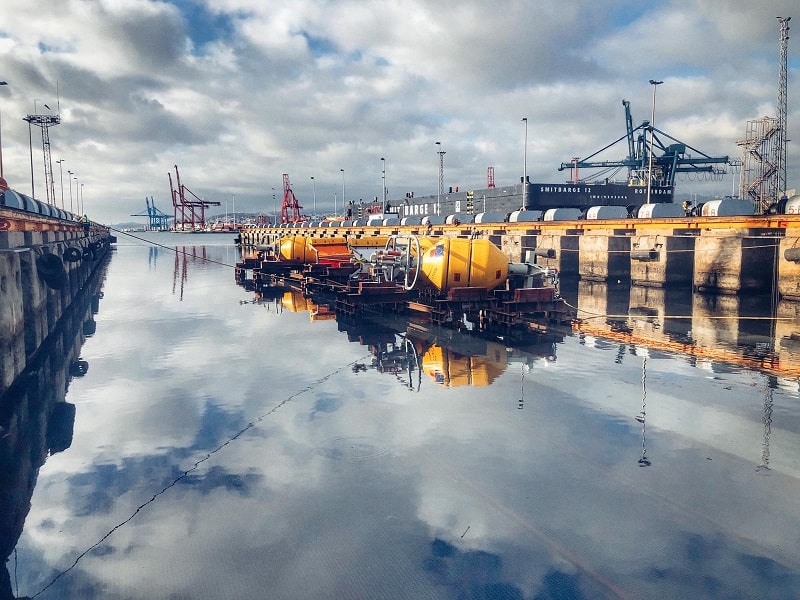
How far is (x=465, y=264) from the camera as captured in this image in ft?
64.8

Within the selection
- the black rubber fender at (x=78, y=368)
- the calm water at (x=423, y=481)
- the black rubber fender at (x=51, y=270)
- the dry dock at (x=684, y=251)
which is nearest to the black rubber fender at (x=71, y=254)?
the black rubber fender at (x=51, y=270)

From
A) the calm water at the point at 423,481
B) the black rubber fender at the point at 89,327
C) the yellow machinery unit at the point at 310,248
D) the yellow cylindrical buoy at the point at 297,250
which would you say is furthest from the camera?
the yellow cylindrical buoy at the point at 297,250

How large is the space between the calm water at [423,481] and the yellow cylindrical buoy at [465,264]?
532 cm

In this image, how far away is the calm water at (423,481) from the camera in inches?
223

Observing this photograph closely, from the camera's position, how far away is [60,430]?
33.4 feet

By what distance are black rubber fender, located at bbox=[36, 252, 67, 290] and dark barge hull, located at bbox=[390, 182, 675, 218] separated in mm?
56304

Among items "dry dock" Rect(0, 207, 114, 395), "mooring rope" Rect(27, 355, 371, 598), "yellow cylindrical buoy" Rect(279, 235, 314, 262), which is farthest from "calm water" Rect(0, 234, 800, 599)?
"yellow cylindrical buoy" Rect(279, 235, 314, 262)

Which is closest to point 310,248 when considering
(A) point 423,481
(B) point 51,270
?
(B) point 51,270

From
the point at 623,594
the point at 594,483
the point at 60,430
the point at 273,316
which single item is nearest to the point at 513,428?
the point at 594,483

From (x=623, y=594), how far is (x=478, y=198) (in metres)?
81.1

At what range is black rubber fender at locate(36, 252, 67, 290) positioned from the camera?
69.4 ft

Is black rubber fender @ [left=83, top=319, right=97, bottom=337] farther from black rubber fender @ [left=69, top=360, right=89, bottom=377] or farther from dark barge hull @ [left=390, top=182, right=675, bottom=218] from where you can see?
dark barge hull @ [left=390, top=182, right=675, bottom=218]

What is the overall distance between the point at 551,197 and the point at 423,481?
236ft

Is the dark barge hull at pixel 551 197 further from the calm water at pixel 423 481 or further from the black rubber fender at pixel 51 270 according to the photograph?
the calm water at pixel 423 481
